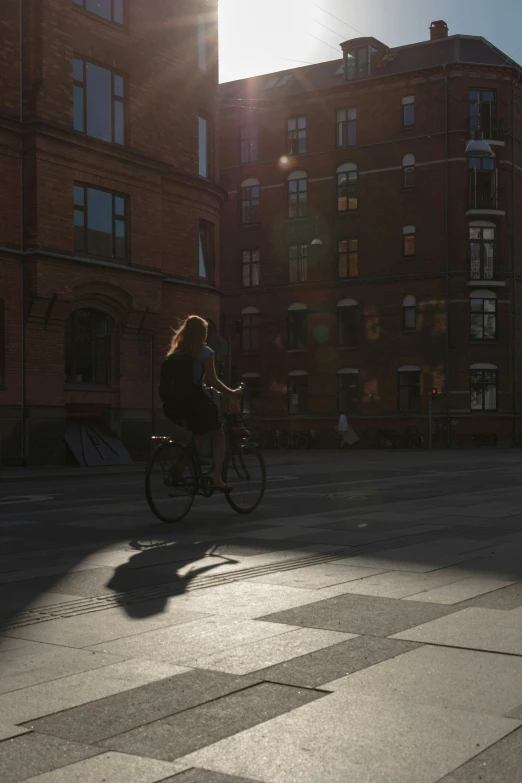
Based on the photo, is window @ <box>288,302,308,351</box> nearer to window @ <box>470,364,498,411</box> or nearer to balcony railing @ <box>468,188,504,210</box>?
window @ <box>470,364,498,411</box>

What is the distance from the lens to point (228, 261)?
54688 mm

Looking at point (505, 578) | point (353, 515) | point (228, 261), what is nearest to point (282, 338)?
point (228, 261)

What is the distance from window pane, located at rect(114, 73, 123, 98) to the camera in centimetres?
2839

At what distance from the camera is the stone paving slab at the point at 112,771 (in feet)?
9.98

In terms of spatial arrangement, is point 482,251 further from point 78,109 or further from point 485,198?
point 78,109

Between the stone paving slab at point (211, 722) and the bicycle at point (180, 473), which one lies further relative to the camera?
the bicycle at point (180, 473)

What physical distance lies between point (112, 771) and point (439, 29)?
54388 millimetres

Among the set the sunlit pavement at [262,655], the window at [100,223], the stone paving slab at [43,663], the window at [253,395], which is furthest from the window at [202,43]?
the stone paving slab at [43,663]

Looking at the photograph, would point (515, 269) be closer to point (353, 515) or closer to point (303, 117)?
point (303, 117)

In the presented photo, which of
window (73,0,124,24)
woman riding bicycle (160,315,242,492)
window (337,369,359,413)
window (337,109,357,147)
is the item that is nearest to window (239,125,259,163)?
window (337,109,357,147)

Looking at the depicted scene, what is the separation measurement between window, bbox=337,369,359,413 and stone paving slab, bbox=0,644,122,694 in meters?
45.8

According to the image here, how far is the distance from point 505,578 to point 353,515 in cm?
432

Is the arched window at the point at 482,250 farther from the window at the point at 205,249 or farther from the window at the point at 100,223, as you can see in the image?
the window at the point at 100,223

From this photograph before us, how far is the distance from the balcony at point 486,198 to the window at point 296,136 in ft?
30.4
